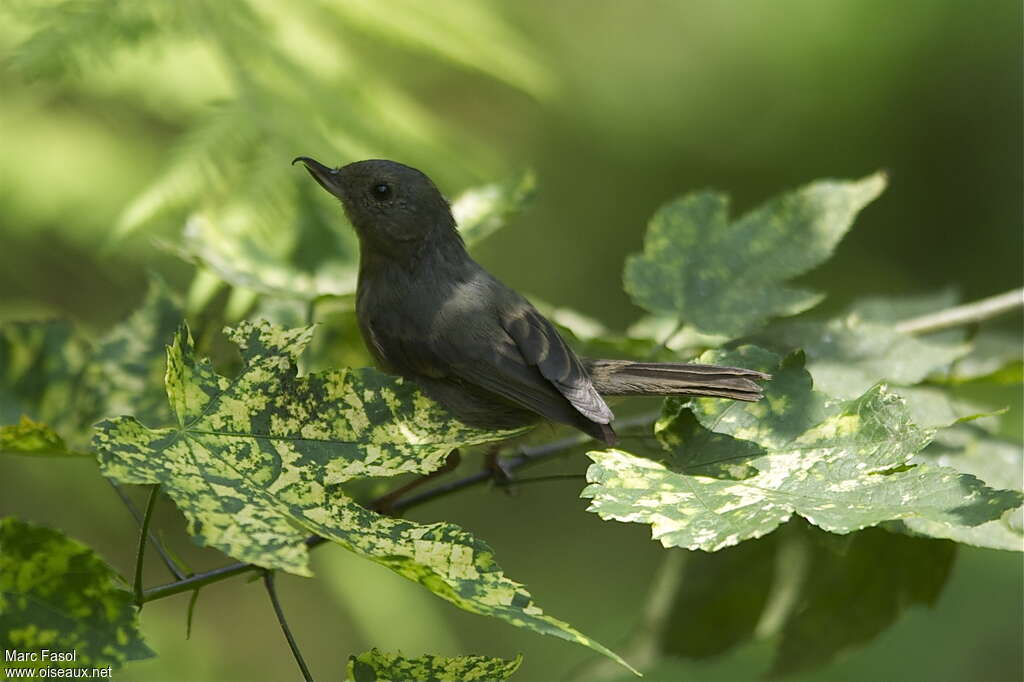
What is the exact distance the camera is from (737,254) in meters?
2.26

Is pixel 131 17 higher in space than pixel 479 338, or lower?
higher

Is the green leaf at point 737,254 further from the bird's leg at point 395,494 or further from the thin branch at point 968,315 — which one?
the bird's leg at point 395,494

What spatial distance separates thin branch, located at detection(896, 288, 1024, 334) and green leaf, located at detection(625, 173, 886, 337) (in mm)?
310

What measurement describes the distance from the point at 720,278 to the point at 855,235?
3327 mm

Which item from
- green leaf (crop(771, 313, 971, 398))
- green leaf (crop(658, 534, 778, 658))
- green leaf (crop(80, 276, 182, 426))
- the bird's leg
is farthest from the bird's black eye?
green leaf (crop(658, 534, 778, 658))

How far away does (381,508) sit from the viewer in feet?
7.23

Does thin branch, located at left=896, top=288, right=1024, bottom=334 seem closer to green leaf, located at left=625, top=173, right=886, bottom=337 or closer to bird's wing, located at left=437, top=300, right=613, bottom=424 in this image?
green leaf, located at left=625, top=173, right=886, bottom=337

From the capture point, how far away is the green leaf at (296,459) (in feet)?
4.27

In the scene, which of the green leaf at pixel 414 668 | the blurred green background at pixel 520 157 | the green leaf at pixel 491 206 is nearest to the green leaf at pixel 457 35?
the blurred green background at pixel 520 157

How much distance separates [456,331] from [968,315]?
1205 mm

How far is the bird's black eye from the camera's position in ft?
8.46

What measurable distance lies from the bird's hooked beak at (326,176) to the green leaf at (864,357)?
1231mm

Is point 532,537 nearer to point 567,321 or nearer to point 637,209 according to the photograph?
point 637,209

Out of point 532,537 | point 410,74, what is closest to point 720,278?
point 410,74
